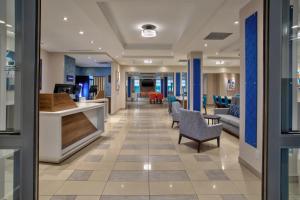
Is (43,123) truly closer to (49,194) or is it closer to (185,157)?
(49,194)

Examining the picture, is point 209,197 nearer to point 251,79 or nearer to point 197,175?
point 197,175

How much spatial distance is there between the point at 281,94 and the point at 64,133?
4.27 meters

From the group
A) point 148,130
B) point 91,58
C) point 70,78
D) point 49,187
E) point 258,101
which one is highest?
point 91,58

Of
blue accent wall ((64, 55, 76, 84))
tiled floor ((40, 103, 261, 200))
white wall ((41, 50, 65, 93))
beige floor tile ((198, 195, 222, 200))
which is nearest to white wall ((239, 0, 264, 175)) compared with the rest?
tiled floor ((40, 103, 261, 200))

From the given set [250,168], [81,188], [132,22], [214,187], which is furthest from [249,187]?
[132,22]

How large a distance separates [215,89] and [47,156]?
18210 millimetres

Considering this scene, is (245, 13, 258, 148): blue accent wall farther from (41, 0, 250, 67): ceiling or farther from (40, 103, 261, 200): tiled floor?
(40, 103, 261, 200): tiled floor

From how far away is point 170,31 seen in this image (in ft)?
24.8

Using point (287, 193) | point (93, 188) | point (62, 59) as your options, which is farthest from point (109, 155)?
point (62, 59)

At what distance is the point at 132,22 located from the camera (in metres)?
6.63

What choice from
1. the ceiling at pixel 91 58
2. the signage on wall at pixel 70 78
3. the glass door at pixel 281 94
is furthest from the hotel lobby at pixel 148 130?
the ceiling at pixel 91 58

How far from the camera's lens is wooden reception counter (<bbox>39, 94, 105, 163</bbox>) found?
4.11m

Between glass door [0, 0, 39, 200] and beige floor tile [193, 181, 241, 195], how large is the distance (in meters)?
2.35

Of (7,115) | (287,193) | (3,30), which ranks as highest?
(3,30)
